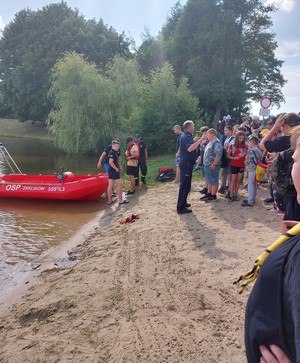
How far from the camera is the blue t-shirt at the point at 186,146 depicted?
274 inches

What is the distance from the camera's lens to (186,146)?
→ 700 centimetres

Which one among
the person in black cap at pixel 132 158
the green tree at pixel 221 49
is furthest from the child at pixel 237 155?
the green tree at pixel 221 49

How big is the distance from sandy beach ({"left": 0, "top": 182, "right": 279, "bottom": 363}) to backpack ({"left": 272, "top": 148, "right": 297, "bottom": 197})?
124cm

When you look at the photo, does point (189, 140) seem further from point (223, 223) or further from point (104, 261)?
point (104, 261)

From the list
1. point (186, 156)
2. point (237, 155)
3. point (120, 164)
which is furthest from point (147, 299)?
point (120, 164)

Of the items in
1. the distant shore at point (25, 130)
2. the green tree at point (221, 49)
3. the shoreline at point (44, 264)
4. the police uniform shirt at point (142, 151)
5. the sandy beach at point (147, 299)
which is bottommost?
the shoreline at point (44, 264)

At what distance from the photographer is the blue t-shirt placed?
697cm

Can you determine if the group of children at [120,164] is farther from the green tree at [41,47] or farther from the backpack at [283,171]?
the green tree at [41,47]

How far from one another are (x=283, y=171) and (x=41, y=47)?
4008 centimetres

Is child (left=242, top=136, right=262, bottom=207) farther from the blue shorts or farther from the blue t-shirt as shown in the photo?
the blue t-shirt

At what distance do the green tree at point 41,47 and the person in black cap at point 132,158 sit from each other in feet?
93.4

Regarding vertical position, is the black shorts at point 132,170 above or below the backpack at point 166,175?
above

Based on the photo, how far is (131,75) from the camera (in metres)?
22.4

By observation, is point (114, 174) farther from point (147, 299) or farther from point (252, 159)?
point (147, 299)
